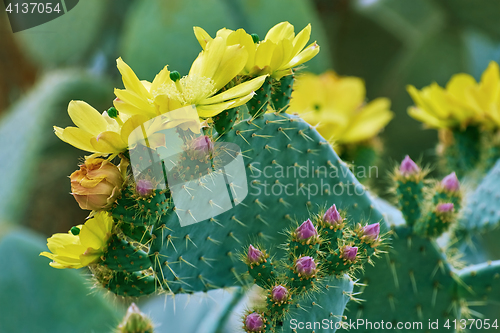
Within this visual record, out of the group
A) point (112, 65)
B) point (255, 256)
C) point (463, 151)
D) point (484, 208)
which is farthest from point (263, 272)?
point (112, 65)

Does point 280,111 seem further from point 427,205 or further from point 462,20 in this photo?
point 462,20

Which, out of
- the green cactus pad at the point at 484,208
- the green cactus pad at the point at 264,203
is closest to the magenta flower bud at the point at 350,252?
the green cactus pad at the point at 264,203

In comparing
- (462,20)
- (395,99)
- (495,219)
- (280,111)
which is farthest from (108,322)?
(462,20)

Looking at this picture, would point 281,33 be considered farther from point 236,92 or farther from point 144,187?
point 144,187

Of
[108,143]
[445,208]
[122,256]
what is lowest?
[445,208]

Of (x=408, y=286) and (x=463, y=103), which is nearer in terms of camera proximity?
(x=408, y=286)

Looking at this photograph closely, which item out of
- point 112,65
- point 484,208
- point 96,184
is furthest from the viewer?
point 112,65

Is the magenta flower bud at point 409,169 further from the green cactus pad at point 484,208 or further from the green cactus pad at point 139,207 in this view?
the green cactus pad at point 139,207

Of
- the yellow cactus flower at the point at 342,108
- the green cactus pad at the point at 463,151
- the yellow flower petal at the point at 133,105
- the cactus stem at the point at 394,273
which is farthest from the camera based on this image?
the yellow cactus flower at the point at 342,108
